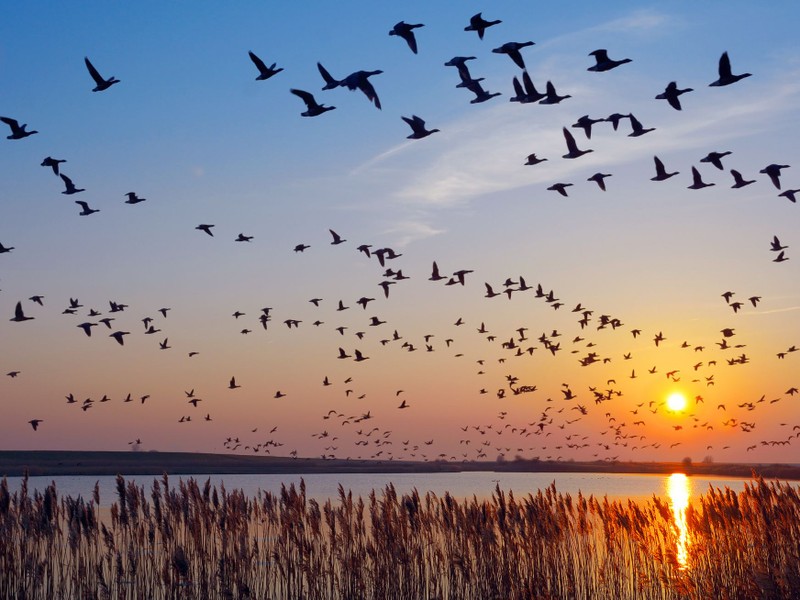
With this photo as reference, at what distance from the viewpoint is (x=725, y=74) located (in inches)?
884

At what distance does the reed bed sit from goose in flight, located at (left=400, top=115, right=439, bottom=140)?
395 inches

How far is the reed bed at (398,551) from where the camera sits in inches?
756

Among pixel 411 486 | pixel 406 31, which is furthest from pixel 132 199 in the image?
pixel 411 486

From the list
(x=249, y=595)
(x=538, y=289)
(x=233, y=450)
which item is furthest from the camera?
(x=233, y=450)

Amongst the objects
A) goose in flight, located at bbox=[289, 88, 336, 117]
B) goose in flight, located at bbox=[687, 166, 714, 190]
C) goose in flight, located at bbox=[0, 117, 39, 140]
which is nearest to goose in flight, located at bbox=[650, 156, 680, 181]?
goose in flight, located at bbox=[687, 166, 714, 190]

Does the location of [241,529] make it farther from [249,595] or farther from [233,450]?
[233,450]

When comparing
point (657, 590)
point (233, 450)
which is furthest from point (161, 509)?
point (233, 450)

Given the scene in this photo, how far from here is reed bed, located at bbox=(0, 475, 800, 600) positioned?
19203 millimetres

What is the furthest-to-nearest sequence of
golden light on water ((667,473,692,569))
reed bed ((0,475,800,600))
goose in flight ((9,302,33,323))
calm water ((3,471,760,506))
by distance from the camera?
1. calm water ((3,471,760,506))
2. goose in flight ((9,302,33,323))
3. golden light on water ((667,473,692,569))
4. reed bed ((0,475,800,600))

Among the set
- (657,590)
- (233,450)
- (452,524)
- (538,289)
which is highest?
(538,289)

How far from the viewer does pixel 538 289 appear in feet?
138

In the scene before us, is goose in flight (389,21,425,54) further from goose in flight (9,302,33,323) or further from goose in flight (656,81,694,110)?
goose in flight (9,302,33,323)

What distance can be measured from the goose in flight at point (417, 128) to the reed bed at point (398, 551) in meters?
10.0

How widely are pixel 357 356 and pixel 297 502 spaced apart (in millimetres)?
17907
